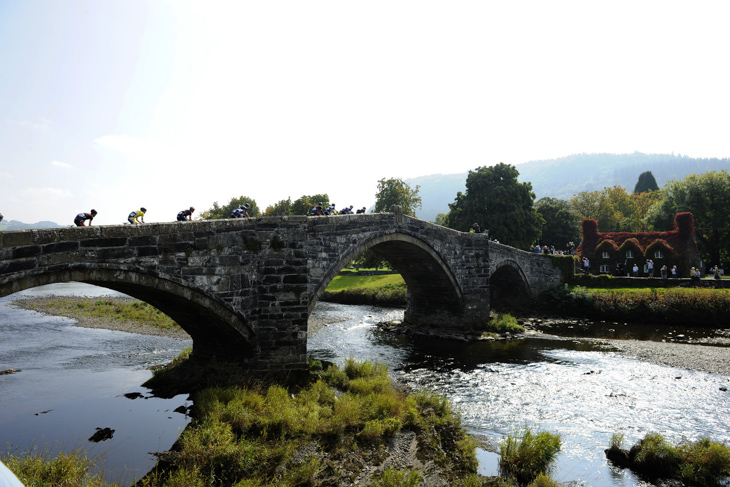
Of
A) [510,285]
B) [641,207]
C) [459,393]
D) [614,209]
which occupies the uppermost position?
[641,207]

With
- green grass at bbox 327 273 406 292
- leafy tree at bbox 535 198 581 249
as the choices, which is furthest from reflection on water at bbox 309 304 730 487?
leafy tree at bbox 535 198 581 249

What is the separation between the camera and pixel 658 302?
1025 inches

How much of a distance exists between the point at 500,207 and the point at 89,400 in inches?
1340

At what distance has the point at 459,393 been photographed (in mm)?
14266

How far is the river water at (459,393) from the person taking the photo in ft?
32.5

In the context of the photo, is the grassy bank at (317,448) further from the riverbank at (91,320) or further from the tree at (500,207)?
the tree at (500,207)

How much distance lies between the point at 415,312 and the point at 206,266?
1707cm

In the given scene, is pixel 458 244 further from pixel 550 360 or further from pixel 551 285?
pixel 551 285

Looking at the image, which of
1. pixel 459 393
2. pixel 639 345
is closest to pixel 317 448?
pixel 459 393

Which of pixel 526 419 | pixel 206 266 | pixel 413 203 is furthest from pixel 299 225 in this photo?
pixel 413 203

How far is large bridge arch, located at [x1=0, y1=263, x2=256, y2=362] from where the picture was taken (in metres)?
9.09

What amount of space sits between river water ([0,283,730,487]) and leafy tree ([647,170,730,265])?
3175 centimetres

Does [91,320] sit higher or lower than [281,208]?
lower

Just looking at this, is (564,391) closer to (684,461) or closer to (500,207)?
(684,461)
